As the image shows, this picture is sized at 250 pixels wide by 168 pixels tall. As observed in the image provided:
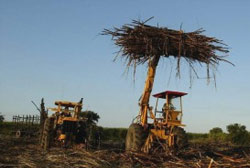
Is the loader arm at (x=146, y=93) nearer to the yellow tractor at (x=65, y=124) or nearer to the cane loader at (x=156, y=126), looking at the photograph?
the cane loader at (x=156, y=126)

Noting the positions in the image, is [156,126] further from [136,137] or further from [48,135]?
[48,135]

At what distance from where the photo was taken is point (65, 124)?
581 inches

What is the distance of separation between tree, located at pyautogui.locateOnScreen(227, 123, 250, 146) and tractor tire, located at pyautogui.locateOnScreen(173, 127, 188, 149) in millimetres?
13338

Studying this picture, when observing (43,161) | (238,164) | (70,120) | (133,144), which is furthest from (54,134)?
(238,164)

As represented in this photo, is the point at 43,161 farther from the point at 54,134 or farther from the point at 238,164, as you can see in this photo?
the point at 54,134

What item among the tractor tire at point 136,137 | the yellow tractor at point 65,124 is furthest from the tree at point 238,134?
the tractor tire at point 136,137

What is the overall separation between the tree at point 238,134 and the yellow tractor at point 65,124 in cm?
1289

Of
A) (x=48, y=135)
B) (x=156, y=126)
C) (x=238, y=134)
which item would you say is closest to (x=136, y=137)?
(x=156, y=126)

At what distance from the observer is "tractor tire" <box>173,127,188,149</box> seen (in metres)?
10.9

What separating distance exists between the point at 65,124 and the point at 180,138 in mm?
5823

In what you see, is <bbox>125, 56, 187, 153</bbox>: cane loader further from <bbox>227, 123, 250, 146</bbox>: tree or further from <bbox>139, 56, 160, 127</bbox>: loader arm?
<bbox>227, 123, 250, 146</bbox>: tree

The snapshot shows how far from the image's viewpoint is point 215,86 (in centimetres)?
1098

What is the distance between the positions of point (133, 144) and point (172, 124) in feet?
5.43

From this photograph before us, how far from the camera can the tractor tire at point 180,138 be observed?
10.9 metres
